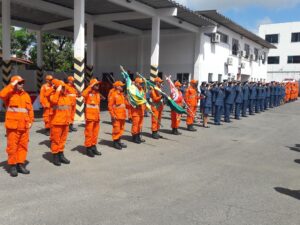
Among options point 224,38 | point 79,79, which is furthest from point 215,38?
point 79,79

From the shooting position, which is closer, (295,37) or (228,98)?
(228,98)

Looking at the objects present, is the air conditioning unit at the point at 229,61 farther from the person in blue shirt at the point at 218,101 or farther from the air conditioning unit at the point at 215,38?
the person in blue shirt at the point at 218,101

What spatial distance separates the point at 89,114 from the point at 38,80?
55.9 feet

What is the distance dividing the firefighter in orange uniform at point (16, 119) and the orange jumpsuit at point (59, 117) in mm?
553

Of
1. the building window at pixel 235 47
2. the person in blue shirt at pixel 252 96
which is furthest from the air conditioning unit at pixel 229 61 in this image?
the person in blue shirt at pixel 252 96

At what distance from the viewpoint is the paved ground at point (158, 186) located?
4.68 metres

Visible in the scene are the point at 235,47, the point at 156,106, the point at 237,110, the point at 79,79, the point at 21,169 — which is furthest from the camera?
the point at 235,47

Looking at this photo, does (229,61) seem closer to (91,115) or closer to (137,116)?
(137,116)

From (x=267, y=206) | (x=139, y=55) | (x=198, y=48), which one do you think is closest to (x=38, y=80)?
(x=139, y=55)

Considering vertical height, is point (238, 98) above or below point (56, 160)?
above

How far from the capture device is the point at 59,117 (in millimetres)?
6707

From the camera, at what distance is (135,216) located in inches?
183

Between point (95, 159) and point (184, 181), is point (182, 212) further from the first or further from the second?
point (95, 159)

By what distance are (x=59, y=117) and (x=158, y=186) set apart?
244cm
